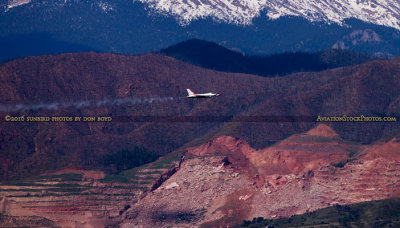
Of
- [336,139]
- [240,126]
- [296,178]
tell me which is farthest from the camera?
[240,126]

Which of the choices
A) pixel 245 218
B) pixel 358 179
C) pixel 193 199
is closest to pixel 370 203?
pixel 358 179

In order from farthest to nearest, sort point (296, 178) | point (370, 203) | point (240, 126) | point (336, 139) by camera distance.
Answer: point (240, 126) < point (336, 139) < point (296, 178) < point (370, 203)

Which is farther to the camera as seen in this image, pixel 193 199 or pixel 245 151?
pixel 245 151

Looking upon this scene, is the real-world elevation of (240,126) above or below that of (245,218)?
above

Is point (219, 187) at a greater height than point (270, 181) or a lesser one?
greater

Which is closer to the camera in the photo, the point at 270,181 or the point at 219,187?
the point at 270,181

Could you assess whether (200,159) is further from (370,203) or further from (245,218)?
(370,203)

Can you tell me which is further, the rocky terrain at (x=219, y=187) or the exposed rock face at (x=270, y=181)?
the rocky terrain at (x=219, y=187)

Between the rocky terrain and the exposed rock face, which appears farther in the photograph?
the rocky terrain
